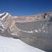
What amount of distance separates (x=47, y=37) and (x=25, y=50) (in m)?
1.05

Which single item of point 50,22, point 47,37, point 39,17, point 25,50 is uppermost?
point 39,17

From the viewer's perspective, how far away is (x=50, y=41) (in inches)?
144

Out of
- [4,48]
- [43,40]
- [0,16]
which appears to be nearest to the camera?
[4,48]

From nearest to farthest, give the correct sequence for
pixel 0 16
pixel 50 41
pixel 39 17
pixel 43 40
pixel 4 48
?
1. pixel 4 48
2. pixel 50 41
3. pixel 43 40
4. pixel 0 16
5. pixel 39 17

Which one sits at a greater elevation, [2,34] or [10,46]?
[2,34]

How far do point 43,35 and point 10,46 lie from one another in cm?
141

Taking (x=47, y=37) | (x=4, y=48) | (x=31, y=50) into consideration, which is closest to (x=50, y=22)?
(x=47, y=37)

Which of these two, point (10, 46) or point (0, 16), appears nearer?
point (10, 46)

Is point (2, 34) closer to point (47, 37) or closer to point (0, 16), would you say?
point (0, 16)

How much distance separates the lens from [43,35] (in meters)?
4.21

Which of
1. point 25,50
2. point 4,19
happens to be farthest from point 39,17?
point 25,50

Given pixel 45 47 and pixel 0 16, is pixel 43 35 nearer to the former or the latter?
pixel 45 47

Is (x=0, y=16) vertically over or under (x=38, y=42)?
over

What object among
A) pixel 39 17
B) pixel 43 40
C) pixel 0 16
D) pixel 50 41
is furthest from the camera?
pixel 39 17
